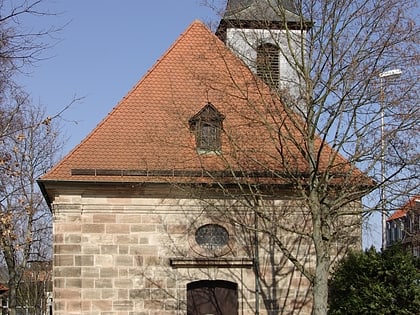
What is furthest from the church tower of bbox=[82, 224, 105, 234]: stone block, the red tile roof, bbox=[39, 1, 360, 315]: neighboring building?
bbox=[82, 224, 105, 234]: stone block

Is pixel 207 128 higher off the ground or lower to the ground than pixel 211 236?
higher

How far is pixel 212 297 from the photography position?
56.7 feet

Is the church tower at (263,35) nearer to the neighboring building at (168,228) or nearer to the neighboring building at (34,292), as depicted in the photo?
the neighboring building at (168,228)

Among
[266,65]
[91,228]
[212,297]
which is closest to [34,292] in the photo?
[91,228]

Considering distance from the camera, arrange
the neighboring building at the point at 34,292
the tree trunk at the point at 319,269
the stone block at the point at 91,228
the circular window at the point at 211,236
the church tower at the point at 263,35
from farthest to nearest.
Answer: the neighboring building at the point at 34,292
the circular window at the point at 211,236
the stone block at the point at 91,228
the church tower at the point at 263,35
the tree trunk at the point at 319,269

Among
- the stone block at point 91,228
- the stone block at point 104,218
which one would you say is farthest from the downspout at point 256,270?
the stone block at point 91,228

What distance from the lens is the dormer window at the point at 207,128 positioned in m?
15.5

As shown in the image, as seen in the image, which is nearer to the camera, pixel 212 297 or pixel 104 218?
pixel 104 218

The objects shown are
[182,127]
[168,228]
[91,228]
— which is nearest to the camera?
[182,127]

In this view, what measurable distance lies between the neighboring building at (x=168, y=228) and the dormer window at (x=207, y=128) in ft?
0.12

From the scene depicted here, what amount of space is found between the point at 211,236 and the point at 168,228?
1068mm

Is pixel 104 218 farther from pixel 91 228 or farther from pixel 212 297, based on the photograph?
pixel 212 297

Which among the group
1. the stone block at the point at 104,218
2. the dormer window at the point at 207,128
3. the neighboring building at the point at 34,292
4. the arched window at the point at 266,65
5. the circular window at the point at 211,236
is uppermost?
the arched window at the point at 266,65

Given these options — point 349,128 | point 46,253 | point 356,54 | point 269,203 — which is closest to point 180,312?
point 269,203
